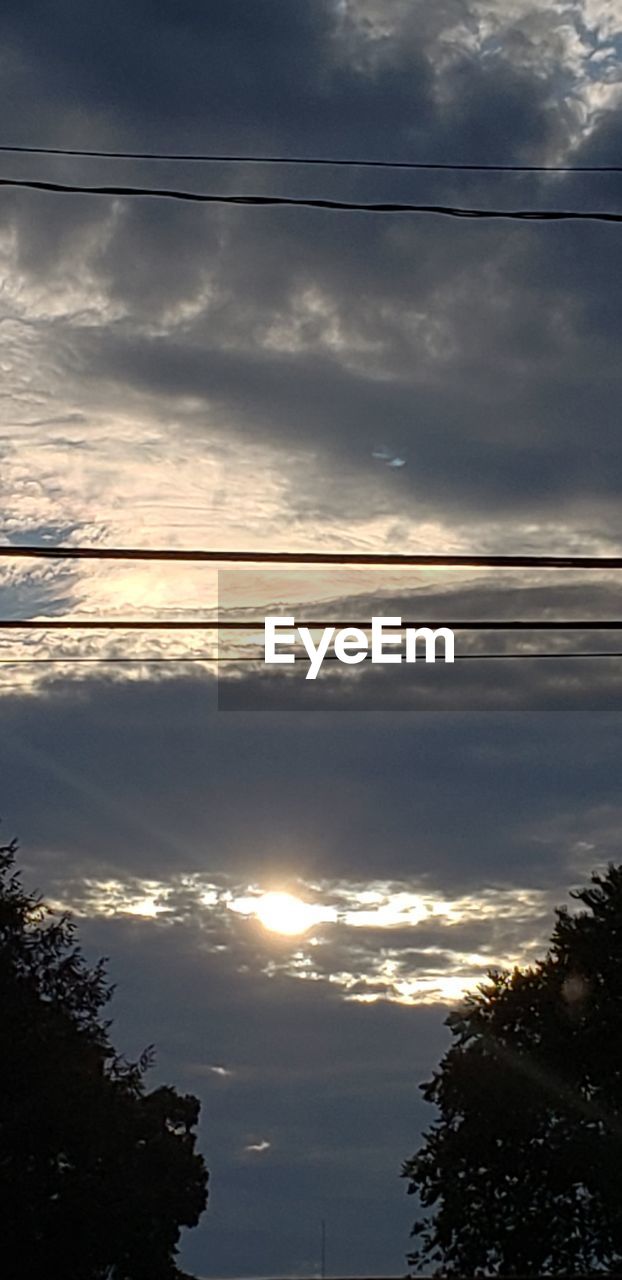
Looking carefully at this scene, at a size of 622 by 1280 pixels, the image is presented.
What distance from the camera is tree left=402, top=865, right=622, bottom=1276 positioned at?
4462 cm

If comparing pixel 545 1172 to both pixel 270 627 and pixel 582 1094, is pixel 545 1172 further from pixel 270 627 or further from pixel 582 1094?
pixel 270 627

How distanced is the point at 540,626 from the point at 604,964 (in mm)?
36200

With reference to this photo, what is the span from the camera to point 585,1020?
47.1m

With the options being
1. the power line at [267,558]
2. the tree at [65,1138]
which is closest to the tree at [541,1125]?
the tree at [65,1138]

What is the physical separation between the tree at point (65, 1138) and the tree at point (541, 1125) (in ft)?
26.4

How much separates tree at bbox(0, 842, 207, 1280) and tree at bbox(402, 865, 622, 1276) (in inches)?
317

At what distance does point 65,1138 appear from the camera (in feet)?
148

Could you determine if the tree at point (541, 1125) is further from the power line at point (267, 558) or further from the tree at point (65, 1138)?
the power line at point (267, 558)

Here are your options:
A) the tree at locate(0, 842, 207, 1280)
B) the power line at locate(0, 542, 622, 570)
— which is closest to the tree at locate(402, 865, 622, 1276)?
the tree at locate(0, 842, 207, 1280)

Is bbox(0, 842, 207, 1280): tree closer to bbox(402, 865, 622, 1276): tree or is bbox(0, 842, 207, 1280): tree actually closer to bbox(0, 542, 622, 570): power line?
bbox(402, 865, 622, 1276): tree

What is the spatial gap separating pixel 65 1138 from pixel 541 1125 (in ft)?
44.3

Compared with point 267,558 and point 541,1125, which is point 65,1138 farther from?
point 267,558

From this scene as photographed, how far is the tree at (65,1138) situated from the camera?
145ft

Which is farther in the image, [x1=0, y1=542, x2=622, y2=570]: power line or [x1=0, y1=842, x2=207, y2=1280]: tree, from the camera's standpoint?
[x1=0, y1=842, x2=207, y2=1280]: tree
